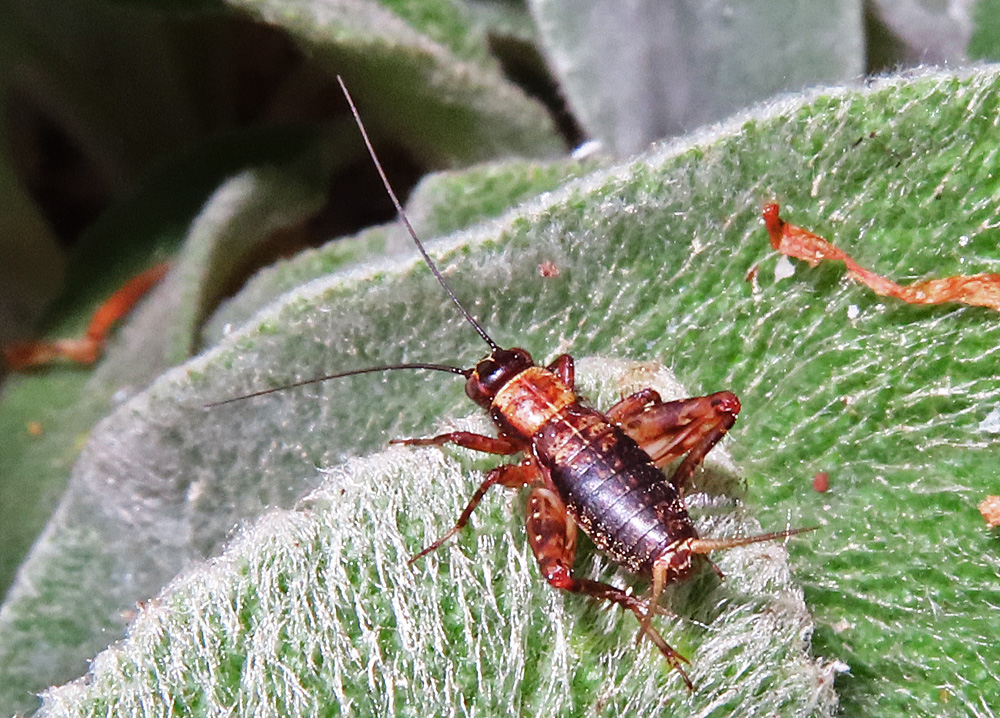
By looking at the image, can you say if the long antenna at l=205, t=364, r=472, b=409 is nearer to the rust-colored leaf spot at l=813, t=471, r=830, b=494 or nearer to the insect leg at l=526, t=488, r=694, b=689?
the insect leg at l=526, t=488, r=694, b=689

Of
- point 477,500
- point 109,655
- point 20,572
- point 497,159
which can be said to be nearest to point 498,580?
point 477,500

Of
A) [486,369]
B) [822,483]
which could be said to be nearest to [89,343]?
[486,369]

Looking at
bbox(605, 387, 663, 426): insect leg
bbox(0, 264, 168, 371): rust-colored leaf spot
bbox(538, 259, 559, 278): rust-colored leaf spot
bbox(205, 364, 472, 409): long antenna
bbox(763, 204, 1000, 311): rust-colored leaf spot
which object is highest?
bbox(0, 264, 168, 371): rust-colored leaf spot

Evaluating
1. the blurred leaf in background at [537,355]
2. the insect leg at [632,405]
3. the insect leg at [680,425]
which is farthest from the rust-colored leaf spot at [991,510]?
the insect leg at [632,405]

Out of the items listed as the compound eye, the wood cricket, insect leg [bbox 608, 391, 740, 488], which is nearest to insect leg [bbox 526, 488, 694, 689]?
the wood cricket

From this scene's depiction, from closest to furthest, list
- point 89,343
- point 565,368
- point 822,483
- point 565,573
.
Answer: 1. point 565,573
2. point 822,483
3. point 565,368
4. point 89,343

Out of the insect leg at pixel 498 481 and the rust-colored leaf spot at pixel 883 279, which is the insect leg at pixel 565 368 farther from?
the rust-colored leaf spot at pixel 883 279

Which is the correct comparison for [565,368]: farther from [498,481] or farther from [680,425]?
[498,481]

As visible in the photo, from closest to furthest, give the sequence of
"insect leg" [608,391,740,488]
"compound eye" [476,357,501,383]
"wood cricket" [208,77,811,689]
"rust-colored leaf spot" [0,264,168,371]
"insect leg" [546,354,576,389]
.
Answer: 1. "wood cricket" [208,77,811,689]
2. "insect leg" [608,391,740,488]
3. "insect leg" [546,354,576,389]
4. "compound eye" [476,357,501,383]
5. "rust-colored leaf spot" [0,264,168,371]

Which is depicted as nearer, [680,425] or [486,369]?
[680,425]
